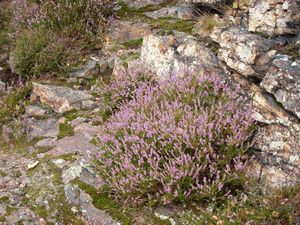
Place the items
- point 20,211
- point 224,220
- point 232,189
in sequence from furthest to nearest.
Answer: point 20,211
point 232,189
point 224,220

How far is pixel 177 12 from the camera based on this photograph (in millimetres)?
9719

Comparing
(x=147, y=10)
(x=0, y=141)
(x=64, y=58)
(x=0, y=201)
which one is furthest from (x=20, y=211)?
(x=147, y=10)

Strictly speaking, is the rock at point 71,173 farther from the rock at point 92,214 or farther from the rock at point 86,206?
the rock at point 92,214

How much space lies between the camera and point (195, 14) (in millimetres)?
9383

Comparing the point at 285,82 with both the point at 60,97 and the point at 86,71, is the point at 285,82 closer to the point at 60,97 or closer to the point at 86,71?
the point at 60,97

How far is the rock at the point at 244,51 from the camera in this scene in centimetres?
621

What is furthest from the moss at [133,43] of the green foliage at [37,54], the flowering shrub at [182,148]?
the flowering shrub at [182,148]

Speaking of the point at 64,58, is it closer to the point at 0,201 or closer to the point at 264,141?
the point at 0,201

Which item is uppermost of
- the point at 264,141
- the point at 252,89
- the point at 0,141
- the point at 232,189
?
the point at 252,89

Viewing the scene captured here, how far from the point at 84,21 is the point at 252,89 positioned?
522 cm

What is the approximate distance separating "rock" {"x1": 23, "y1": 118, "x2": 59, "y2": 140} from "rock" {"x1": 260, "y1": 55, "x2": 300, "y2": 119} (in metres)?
4.26

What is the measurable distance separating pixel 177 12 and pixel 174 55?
2.27 m

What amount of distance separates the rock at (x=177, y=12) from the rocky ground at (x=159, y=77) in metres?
0.03

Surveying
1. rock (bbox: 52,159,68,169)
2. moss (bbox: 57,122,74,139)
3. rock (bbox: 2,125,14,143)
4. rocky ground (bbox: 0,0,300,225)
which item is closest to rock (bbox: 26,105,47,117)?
rocky ground (bbox: 0,0,300,225)
